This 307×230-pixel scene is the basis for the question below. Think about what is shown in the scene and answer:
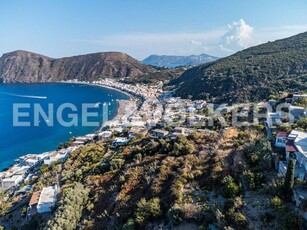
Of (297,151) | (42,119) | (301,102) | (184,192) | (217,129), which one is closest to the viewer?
(184,192)

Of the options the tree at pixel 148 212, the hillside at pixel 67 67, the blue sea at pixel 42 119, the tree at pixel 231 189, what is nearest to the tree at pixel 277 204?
the tree at pixel 231 189

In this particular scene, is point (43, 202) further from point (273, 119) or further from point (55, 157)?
point (273, 119)

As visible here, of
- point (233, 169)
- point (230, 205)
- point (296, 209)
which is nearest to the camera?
point (296, 209)

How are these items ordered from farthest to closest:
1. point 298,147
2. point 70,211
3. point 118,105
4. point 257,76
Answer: point 118,105 < point 257,76 < point 70,211 < point 298,147

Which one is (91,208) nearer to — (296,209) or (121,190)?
(121,190)

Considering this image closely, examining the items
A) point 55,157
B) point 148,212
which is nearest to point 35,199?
point 148,212

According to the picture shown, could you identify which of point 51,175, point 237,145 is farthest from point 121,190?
point 51,175
